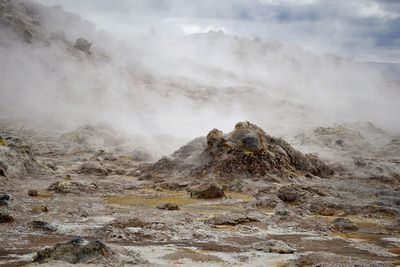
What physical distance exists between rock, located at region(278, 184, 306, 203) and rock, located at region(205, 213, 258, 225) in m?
4.01

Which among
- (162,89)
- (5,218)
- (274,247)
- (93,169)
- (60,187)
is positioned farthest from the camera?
(162,89)

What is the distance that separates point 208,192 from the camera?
71.0ft

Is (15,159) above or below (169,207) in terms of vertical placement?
above

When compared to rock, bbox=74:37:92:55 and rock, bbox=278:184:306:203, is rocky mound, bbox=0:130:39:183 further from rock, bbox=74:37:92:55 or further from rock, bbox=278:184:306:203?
rock, bbox=74:37:92:55

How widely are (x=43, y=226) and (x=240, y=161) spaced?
1296cm

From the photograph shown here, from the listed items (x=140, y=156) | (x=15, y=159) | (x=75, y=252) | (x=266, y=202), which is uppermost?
(x=140, y=156)

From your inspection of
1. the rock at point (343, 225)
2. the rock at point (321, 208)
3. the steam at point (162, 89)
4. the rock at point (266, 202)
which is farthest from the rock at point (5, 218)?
the steam at point (162, 89)

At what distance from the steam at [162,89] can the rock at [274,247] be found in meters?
20.8

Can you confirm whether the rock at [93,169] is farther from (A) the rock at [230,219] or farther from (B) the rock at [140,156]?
(A) the rock at [230,219]

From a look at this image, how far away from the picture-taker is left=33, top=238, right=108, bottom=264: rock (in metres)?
11.1

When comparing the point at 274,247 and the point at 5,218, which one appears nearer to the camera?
the point at 274,247

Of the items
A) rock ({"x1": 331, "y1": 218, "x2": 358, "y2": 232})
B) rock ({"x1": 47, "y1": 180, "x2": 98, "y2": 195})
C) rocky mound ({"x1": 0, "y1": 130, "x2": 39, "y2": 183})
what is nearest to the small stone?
rock ({"x1": 331, "y1": 218, "x2": 358, "y2": 232})

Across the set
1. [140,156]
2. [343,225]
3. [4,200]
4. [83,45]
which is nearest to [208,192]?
[343,225]

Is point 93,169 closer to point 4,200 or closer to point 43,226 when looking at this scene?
point 4,200
